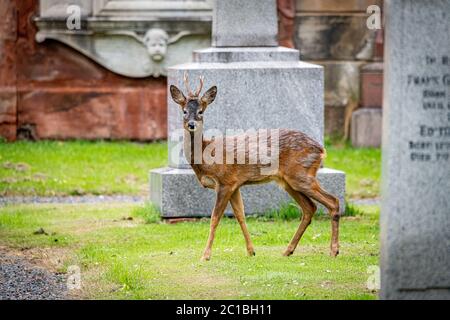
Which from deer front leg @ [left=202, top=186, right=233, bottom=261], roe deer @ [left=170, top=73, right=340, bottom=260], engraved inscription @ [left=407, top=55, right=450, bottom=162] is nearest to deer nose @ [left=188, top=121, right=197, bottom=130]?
roe deer @ [left=170, top=73, right=340, bottom=260]

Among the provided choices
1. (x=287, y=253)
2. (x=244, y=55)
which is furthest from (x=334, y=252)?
(x=244, y=55)

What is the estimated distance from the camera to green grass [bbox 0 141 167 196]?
16.3 m

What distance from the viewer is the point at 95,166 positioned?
57.9ft

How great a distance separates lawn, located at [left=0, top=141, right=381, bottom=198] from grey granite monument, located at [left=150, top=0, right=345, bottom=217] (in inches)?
120

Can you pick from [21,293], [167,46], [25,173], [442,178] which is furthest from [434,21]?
[167,46]

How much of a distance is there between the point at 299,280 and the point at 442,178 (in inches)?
83.8

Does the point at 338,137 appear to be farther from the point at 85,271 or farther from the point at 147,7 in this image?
the point at 85,271

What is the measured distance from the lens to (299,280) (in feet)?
32.2

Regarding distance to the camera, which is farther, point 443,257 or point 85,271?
point 85,271

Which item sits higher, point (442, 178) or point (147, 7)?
point (147, 7)

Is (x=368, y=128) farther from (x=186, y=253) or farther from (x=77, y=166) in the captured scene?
(x=186, y=253)

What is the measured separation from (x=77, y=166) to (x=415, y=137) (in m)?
10.2

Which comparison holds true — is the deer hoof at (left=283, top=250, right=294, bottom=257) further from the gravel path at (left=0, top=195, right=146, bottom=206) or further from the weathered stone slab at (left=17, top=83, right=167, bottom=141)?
the weathered stone slab at (left=17, top=83, right=167, bottom=141)

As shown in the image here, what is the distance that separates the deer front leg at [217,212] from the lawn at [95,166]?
5.25 meters
